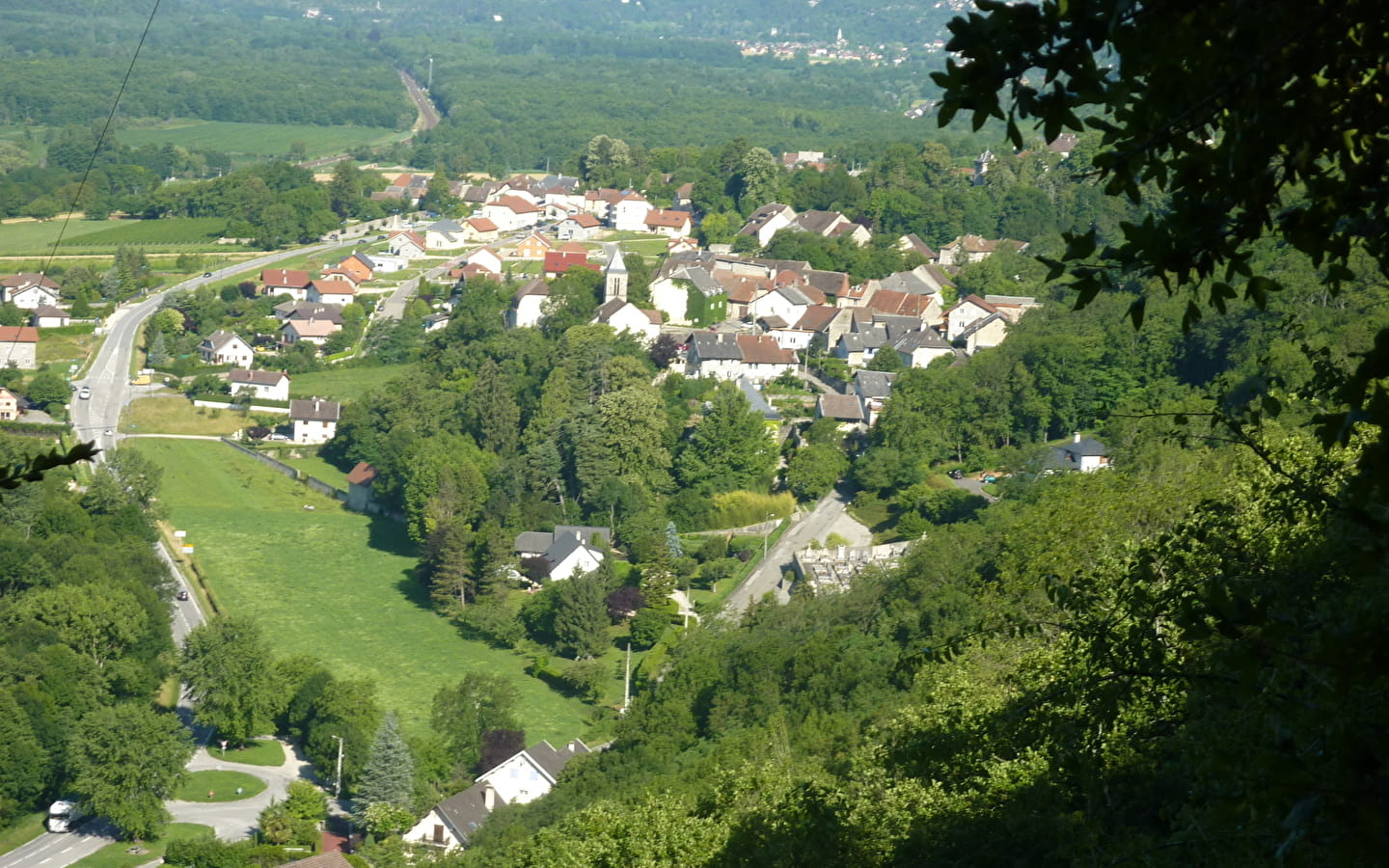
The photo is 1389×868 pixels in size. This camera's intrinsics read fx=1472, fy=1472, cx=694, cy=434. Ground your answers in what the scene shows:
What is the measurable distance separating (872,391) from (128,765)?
19.8 metres

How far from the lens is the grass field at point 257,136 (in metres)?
90.9

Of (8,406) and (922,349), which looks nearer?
(922,349)

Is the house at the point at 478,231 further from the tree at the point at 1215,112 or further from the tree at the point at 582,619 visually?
the tree at the point at 1215,112

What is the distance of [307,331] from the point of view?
4709 cm

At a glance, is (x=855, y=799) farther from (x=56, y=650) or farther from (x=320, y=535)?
(x=320, y=535)

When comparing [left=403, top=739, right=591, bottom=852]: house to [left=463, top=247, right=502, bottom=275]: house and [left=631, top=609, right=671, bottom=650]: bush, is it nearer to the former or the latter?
[left=631, top=609, right=671, bottom=650]: bush

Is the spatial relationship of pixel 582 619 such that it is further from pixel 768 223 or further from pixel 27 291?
pixel 27 291

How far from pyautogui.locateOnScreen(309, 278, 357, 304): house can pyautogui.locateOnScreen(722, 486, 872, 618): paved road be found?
80.7 ft

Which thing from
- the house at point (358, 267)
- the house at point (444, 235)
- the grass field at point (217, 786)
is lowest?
the house at point (444, 235)

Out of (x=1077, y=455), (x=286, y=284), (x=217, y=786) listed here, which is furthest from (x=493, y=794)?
(x=286, y=284)

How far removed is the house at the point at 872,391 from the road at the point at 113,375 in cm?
1757

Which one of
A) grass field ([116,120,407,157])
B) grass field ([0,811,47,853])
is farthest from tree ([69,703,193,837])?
grass field ([116,120,407,157])

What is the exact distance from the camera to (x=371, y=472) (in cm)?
3581

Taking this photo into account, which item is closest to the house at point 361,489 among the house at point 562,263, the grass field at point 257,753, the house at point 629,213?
A: the house at point 562,263
